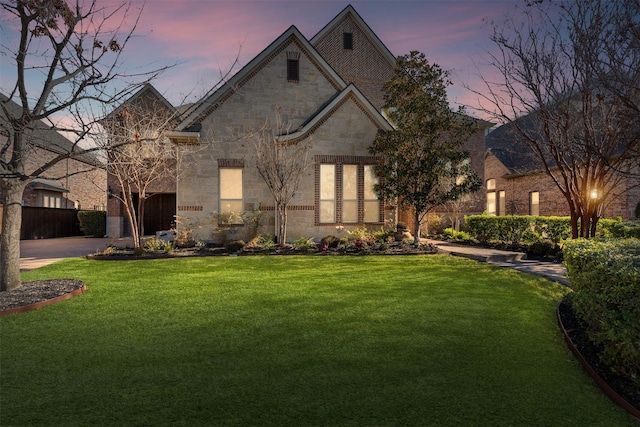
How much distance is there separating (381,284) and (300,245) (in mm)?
5537

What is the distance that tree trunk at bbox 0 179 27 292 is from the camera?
7.41 metres

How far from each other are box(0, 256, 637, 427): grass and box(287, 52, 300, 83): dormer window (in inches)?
A: 425

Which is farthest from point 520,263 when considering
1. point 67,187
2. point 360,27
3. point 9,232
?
point 67,187

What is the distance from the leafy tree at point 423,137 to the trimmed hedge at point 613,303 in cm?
887

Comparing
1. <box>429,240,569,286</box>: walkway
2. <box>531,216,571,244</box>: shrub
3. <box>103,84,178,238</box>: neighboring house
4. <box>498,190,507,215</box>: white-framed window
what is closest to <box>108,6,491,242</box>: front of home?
<box>429,240,569,286</box>: walkway

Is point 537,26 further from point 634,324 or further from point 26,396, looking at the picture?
point 26,396

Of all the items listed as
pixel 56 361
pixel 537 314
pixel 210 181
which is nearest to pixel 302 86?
pixel 210 181

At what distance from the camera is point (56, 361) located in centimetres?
446

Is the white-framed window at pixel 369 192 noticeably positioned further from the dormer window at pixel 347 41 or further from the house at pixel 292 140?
the dormer window at pixel 347 41

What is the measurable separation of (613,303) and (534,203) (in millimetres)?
22423

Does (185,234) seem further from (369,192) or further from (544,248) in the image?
(544,248)

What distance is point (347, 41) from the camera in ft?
76.5

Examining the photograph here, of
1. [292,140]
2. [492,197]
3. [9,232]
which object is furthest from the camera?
[492,197]

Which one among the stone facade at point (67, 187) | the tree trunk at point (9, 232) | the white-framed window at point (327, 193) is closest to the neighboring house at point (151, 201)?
the stone facade at point (67, 187)
